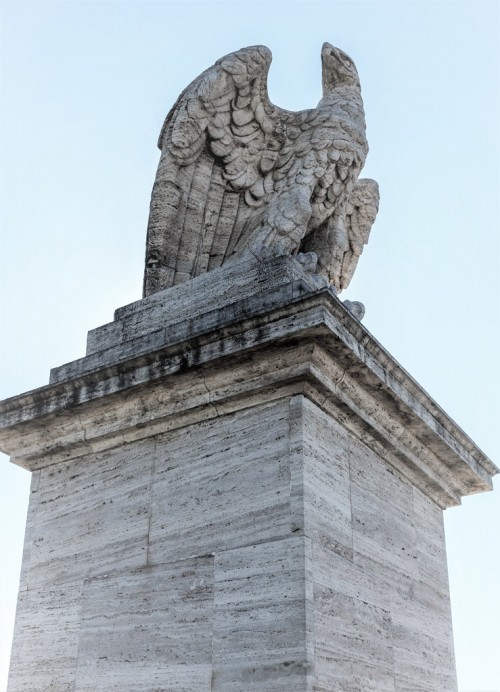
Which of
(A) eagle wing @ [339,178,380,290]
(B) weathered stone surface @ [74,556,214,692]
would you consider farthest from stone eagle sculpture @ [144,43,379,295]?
(B) weathered stone surface @ [74,556,214,692]

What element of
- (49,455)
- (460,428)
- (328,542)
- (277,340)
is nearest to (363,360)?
(277,340)

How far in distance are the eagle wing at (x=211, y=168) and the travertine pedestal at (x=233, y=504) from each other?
48 centimetres

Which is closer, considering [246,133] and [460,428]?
[460,428]

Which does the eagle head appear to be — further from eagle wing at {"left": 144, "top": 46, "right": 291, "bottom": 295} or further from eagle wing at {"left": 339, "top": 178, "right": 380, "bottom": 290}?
eagle wing at {"left": 144, "top": 46, "right": 291, "bottom": 295}

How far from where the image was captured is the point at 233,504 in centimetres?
483

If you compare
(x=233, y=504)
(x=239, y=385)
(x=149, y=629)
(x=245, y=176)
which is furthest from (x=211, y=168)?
(x=149, y=629)

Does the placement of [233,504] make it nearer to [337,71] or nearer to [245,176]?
[245,176]

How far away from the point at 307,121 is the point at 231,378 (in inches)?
102

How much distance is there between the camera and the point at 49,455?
5.76 metres

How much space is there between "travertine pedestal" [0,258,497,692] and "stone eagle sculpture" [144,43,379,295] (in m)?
0.48

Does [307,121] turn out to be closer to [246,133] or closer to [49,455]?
[246,133]

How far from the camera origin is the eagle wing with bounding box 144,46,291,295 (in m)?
6.26

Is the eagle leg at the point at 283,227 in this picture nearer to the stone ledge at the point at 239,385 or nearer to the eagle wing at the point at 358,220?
the stone ledge at the point at 239,385

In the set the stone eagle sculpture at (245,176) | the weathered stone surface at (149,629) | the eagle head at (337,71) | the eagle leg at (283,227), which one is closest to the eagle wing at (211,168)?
the stone eagle sculpture at (245,176)
